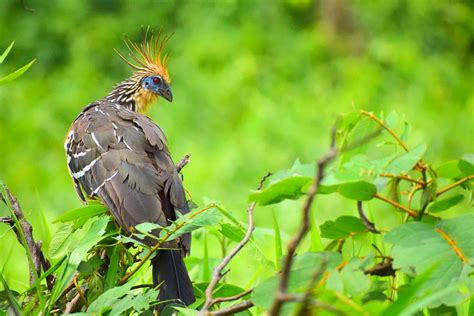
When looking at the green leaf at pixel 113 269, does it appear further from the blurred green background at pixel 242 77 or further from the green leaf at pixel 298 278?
the blurred green background at pixel 242 77

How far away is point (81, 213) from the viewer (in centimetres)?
206

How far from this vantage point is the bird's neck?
3.93 m

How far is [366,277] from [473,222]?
0.25 m

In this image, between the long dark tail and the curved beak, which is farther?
the curved beak

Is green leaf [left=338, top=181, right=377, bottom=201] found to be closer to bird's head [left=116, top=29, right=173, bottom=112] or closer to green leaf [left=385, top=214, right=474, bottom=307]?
green leaf [left=385, top=214, right=474, bottom=307]

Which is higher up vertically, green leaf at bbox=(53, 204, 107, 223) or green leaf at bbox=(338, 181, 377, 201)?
green leaf at bbox=(53, 204, 107, 223)

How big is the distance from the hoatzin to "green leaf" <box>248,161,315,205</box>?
376 mm

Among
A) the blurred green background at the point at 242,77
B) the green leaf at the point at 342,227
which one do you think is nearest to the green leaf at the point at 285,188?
the green leaf at the point at 342,227

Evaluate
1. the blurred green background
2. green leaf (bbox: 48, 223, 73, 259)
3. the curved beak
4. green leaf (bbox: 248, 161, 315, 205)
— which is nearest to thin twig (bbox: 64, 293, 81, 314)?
green leaf (bbox: 48, 223, 73, 259)

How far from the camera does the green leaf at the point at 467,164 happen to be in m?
1.79

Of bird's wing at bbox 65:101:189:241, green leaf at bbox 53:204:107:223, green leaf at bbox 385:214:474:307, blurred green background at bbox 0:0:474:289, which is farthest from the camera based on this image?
blurred green background at bbox 0:0:474:289

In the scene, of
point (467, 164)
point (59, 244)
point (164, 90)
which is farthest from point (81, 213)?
point (164, 90)

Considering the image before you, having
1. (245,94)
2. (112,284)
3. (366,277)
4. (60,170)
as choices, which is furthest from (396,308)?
(245,94)

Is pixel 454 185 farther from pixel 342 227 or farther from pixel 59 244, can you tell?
pixel 59 244
